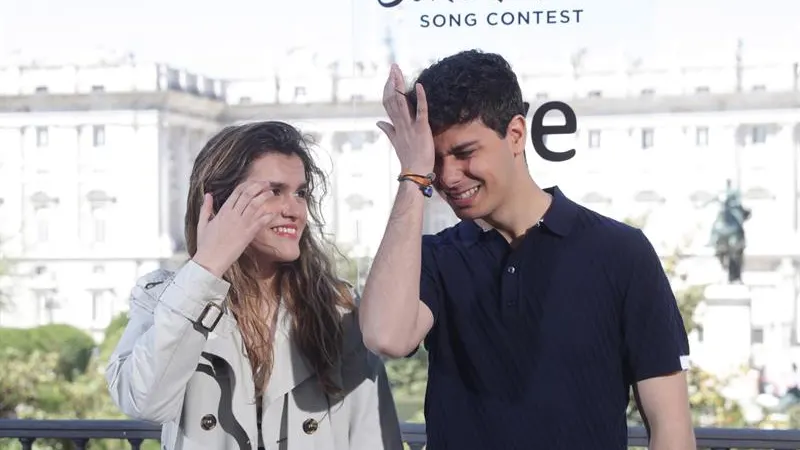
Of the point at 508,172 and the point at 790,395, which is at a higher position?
the point at 508,172

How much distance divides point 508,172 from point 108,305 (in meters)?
4.30

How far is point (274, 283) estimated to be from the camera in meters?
1.23

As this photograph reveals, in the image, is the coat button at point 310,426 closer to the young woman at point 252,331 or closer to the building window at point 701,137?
the young woman at point 252,331

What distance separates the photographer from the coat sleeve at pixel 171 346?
1.07m

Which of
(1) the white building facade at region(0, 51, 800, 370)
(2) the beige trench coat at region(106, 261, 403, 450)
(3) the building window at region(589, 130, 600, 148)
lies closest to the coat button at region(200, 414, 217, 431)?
(2) the beige trench coat at region(106, 261, 403, 450)

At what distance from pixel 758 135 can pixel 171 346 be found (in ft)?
13.4

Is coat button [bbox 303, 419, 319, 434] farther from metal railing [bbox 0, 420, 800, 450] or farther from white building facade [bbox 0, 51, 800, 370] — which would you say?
white building facade [bbox 0, 51, 800, 370]

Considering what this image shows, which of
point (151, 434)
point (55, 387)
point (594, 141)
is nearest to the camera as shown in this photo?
point (151, 434)

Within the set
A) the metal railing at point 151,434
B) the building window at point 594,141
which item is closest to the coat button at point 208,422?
the metal railing at point 151,434

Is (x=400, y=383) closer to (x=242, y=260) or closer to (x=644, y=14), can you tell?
(x=644, y=14)

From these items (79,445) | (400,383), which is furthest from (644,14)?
(400,383)

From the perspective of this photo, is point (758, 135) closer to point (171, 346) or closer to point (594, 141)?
point (594, 141)

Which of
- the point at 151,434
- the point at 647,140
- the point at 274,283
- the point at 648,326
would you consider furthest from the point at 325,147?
the point at 648,326

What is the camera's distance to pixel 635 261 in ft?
3.48
